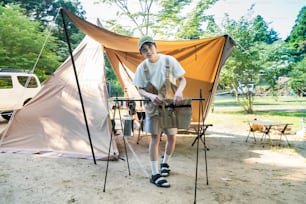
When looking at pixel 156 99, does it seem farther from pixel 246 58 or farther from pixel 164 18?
pixel 164 18

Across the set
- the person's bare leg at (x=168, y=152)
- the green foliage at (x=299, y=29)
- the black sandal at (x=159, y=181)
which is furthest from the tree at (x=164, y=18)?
the green foliage at (x=299, y=29)

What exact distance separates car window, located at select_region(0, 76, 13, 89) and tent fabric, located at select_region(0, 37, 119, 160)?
340 centimetres

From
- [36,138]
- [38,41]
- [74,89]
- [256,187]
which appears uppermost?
[38,41]

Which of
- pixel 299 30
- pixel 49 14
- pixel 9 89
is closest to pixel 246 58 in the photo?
pixel 9 89

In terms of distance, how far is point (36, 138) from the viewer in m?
3.63

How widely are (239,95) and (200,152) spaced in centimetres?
596

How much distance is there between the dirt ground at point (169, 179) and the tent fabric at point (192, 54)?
1227mm

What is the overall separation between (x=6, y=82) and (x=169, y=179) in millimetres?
6034

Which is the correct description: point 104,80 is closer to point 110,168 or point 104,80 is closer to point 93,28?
point 93,28

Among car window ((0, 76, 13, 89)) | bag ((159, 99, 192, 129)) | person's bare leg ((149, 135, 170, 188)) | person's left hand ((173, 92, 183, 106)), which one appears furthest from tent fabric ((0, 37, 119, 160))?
car window ((0, 76, 13, 89))

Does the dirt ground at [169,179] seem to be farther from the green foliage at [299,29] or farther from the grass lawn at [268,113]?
the green foliage at [299,29]

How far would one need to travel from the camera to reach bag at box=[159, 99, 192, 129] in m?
2.16

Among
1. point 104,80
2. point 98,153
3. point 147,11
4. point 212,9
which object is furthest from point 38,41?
point 98,153

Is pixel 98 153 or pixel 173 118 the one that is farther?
pixel 98 153
